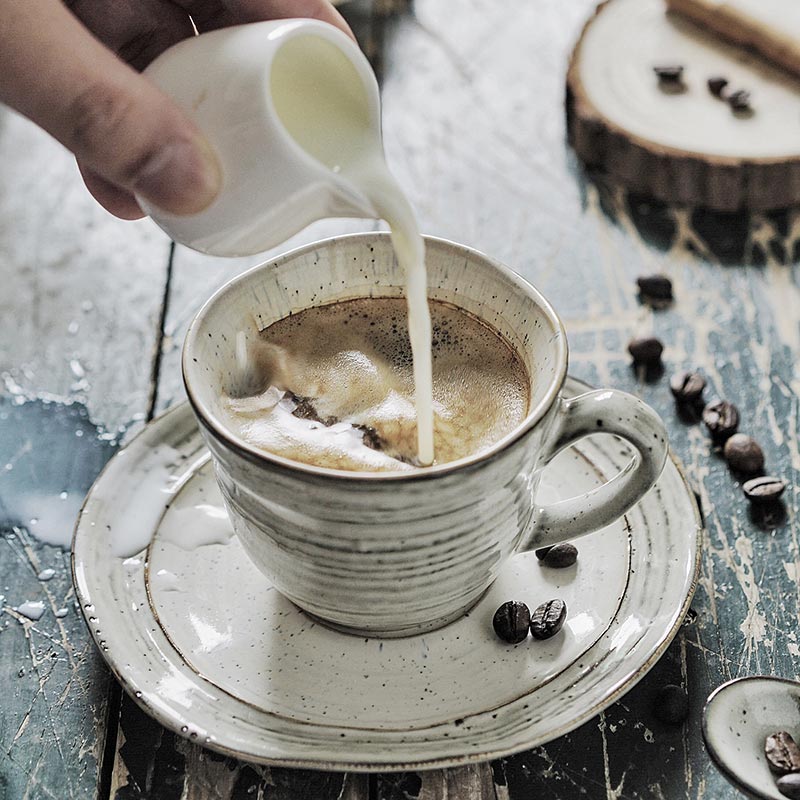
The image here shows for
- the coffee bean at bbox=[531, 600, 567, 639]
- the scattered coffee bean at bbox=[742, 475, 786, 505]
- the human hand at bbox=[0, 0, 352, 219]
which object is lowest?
the scattered coffee bean at bbox=[742, 475, 786, 505]

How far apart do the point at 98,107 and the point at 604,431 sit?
527 mm

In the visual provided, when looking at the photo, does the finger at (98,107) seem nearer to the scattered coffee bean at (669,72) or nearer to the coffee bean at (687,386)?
the coffee bean at (687,386)

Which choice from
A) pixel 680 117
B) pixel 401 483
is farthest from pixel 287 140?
pixel 680 117

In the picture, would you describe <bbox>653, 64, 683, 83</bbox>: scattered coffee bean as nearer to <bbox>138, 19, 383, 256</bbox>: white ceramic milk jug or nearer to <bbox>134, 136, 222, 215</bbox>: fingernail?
<bbox>138, 19, 383, 256</bbox>: white ceramic milk jug

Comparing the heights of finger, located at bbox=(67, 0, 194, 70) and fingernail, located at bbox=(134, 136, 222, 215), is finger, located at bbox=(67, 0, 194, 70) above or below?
below

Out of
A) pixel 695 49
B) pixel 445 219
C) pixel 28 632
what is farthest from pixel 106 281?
pixel 695 49

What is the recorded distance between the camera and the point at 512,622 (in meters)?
1.00

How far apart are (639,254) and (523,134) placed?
0.42 metres

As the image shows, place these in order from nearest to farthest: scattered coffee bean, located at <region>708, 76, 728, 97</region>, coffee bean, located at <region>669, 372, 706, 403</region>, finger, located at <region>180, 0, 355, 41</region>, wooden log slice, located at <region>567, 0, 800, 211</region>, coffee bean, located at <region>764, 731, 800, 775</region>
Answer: coffee bean, located at <region>764, 731, 800, 775</region> < finger, located at <region>180, 0, 355, 41</region> < coffee bean, located at <region>669, 372, 706, 403</region> < wooden log slice, located at <region>567, 0, 800, 211</region> < scattered coffee bean, located at <region>708, 76, 728, 97</region>

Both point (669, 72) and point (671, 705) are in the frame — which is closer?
point (671, 705)

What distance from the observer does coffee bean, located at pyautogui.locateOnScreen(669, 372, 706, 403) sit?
139 cm

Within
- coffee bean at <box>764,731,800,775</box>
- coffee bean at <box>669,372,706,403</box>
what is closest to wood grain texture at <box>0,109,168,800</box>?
coffee bean at <box>764,731,800,775</box>

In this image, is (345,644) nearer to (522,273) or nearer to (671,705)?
(671,705)

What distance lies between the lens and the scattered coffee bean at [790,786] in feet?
2.91
